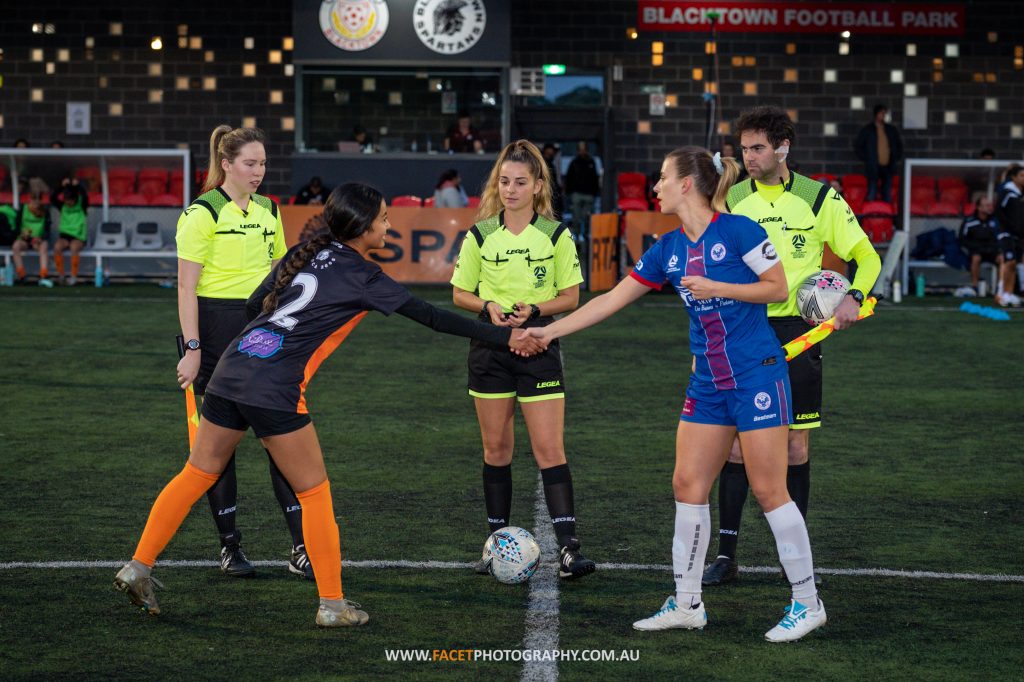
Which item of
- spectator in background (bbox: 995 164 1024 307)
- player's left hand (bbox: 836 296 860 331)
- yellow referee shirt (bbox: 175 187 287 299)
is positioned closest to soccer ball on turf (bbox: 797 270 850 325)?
player's left hand (bbox: 836 296 860 331)

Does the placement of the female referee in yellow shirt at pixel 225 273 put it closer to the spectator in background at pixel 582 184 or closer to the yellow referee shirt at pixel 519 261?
the yellow referee shirt at pixel 519 261

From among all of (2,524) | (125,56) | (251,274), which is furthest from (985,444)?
(125,56)

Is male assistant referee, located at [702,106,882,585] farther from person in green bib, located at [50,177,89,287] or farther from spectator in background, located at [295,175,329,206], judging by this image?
person in green bib, located at [50,177,89,287]

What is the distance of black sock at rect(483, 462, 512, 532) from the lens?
6.62 m

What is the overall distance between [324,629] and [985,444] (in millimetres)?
5828

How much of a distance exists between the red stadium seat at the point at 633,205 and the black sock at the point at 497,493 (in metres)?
17.9

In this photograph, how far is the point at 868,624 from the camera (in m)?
5.71

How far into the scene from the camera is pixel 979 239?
2122cm

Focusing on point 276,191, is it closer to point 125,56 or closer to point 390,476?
point 125,56

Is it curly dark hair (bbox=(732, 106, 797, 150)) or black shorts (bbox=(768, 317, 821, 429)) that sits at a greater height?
curly dark hair (bbox=(732, 106, 797, 150))

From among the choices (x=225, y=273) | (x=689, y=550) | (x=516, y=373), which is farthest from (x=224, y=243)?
(x=689, y=550)

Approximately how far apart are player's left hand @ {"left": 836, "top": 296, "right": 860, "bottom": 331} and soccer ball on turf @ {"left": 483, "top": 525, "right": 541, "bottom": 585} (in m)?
1.66

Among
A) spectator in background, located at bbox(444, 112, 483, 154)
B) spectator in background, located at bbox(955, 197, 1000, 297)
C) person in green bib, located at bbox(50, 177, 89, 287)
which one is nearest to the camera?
spectator in background, located at bbox(955, 197, 1000, 297)

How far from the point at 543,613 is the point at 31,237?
60.2 feet
